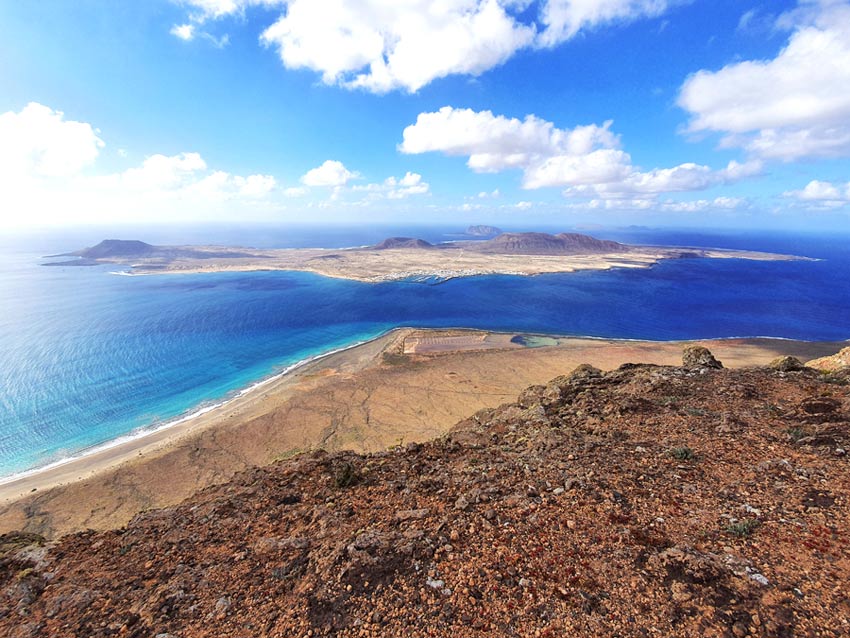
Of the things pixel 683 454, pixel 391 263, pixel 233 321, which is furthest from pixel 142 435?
pixel 391 263

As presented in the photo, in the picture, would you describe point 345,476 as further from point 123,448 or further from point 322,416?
point 123,448

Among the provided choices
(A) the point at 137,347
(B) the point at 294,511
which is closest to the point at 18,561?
(B) the point at 294,511

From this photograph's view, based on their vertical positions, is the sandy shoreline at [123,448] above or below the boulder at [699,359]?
below

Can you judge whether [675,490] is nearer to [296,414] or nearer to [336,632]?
[336,632]

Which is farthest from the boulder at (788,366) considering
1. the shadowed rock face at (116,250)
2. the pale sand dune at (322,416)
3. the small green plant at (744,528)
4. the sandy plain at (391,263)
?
the shadowed rock face at (116,250)

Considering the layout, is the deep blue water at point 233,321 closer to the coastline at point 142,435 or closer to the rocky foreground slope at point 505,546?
the coastline at point 142,435

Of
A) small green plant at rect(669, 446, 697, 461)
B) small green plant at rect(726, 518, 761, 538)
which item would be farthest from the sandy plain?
small green plant at rect(726, 518, 761, 538)
